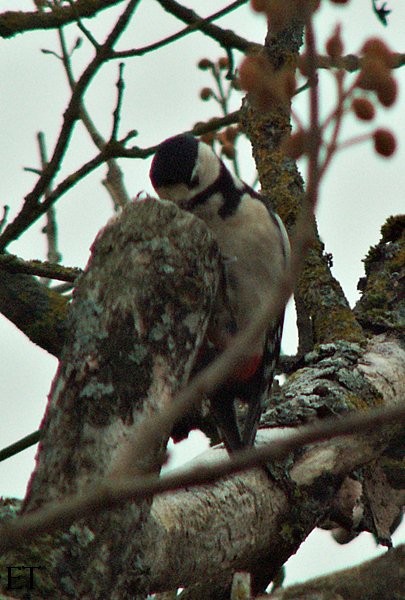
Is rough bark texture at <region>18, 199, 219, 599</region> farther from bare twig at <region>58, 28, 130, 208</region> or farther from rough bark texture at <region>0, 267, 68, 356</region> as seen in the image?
bare twig at <region>58, 28, 130, 208</region>

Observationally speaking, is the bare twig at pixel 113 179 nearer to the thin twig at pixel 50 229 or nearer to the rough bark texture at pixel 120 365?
the thin twig at pixel 50 229

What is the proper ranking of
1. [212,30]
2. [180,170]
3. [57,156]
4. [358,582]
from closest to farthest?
[358,582], [57,156], [180,170], [212,30]

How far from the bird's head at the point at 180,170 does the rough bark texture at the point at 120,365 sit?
3.93ft

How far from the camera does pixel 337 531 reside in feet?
13.1

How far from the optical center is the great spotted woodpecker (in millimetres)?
3906

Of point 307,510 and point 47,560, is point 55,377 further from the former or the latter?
point 307,510

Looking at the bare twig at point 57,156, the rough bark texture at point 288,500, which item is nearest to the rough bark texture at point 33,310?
the bare twig at point 57,156

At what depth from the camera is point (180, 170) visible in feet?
12.8

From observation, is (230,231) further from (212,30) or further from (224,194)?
(212,30)

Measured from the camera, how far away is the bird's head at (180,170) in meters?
3.86

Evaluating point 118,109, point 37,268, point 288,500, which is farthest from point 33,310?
point 288,500

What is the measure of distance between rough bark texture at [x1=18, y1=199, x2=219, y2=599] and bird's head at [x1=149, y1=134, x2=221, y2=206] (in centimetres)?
120

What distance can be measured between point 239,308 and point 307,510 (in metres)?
1.08

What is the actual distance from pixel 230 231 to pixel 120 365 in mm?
1772
